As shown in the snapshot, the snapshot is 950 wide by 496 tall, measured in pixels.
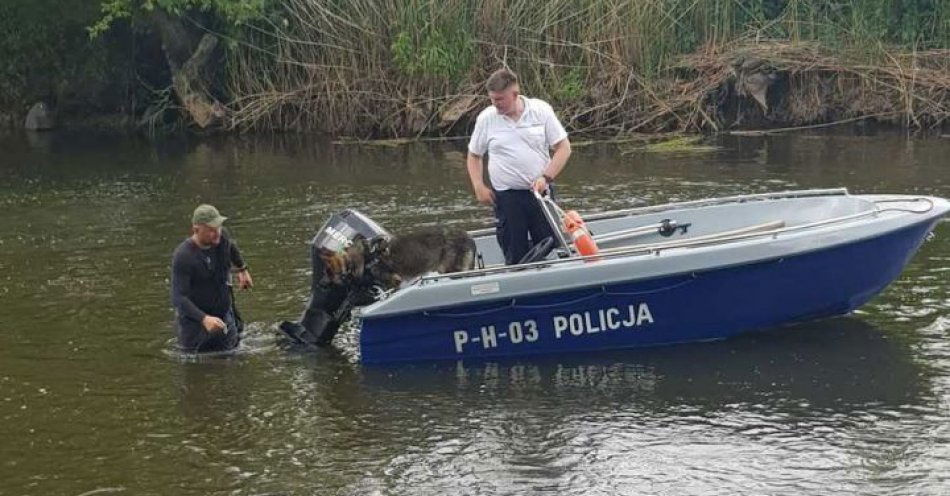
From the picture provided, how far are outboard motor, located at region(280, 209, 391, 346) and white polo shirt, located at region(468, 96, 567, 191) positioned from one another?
882 mm

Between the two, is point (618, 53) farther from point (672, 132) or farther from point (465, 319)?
point (465, 319)

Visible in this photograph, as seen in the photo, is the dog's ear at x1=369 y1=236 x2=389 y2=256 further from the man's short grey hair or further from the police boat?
the man's short grey hair

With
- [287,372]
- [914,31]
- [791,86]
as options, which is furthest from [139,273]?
[914,31]

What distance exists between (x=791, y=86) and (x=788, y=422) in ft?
48.8

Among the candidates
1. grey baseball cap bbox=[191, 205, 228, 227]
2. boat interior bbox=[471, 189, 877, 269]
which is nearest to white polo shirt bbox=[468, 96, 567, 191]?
boat interior bbox=[471, 189, 877, 269]

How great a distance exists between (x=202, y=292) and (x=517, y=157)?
2248mm

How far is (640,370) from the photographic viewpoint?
9070mm

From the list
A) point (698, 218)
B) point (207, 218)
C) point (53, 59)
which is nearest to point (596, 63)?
point (53, 59)

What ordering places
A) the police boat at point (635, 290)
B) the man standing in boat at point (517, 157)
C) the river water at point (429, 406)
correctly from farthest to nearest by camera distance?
the man standing in boat at point (517, 157) → the police boat at point (635, 290) → the river water at point (429, 406)

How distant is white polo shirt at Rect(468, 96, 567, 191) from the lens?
372 inches

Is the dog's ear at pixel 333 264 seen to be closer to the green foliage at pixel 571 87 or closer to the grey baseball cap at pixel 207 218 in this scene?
the grey baseball cap at pixel 207 218

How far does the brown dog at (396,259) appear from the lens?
9.38m

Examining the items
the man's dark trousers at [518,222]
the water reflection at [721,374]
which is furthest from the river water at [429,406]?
the man's dark trousers at [518,222]

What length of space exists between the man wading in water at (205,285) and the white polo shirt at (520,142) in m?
1.83
